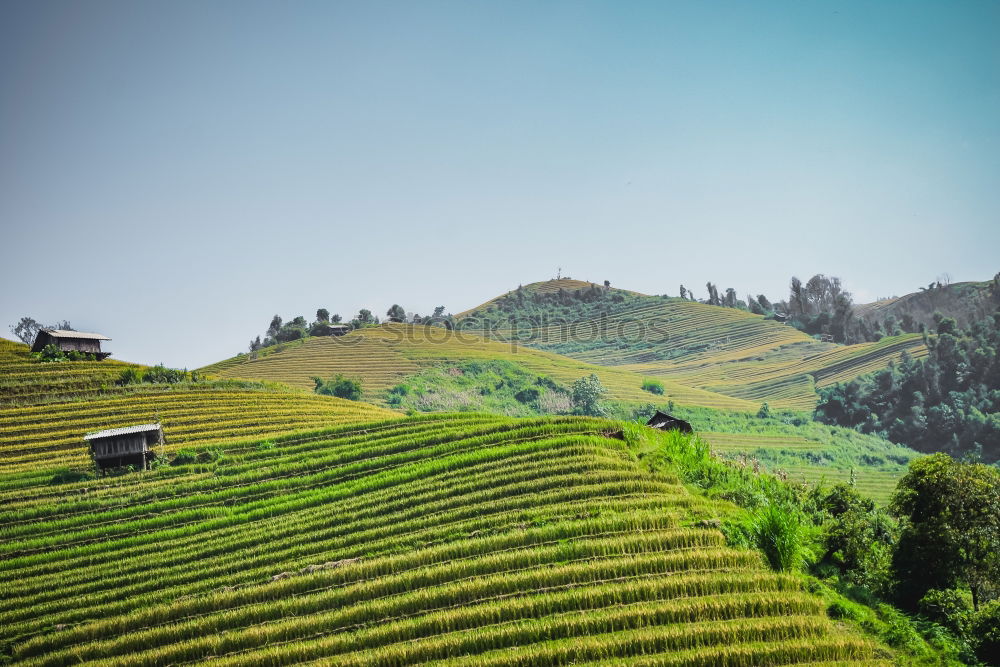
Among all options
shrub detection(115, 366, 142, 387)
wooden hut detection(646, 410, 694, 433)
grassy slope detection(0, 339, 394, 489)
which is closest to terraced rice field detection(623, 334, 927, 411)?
wooden hut detection(646, 410, 694, 433)

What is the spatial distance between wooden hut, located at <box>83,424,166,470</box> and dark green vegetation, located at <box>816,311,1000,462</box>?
240 ft

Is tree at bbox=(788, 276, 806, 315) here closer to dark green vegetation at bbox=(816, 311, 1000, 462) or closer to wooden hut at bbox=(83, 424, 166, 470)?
dark green vegetation at bbox=(816, 311, 1000, 462)

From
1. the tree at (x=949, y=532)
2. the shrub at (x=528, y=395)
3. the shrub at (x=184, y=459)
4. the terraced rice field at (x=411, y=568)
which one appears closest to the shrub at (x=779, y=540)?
the terraced rice field at (x=411, y=568)

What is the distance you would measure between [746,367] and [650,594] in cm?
9377

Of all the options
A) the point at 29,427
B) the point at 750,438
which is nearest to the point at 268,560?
the point at 29,427

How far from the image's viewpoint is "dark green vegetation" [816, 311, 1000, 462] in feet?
241

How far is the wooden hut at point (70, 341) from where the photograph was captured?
56.3 metres

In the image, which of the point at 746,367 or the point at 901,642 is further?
the point at 746,367

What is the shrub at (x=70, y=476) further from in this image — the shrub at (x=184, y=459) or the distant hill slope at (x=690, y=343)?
the distant hill slope at (x=690, y=343)

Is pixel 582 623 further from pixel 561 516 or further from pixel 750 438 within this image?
pixel 750 438

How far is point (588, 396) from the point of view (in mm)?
77625

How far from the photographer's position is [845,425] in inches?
3135

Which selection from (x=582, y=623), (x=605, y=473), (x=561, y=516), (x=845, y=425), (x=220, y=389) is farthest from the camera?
(x=845, y=425)

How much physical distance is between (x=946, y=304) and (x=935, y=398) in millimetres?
70526
